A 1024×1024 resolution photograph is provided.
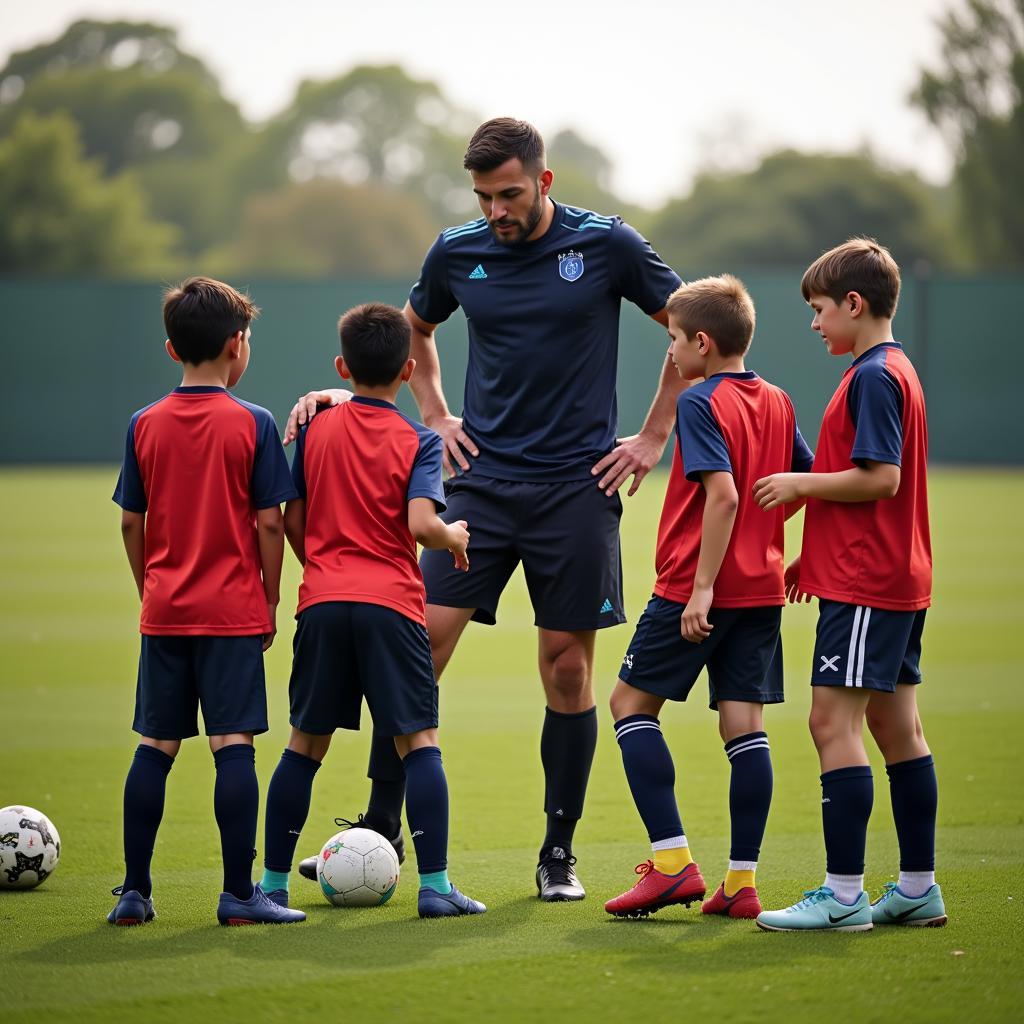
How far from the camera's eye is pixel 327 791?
640 centimetres

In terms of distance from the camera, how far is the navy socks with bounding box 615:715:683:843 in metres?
4.52

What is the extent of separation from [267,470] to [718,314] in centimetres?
136

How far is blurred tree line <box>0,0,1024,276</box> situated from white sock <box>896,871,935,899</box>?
55.0 m

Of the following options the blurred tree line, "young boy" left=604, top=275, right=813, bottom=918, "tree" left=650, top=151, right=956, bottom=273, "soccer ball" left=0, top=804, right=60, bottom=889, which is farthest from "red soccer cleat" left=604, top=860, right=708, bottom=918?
"tree" left=650, top=151, right=956, bottom=273

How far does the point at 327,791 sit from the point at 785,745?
2.18m

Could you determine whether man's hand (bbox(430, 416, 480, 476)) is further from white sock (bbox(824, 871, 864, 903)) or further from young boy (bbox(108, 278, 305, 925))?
white sock (bbox(824, 871, 864, 903))

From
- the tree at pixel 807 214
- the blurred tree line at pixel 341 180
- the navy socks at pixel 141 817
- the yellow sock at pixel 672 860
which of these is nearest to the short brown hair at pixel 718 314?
the yellow sock at pixel 672 860

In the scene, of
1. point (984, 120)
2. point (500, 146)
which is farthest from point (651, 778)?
point (984, 120)

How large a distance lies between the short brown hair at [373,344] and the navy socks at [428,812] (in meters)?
1.11

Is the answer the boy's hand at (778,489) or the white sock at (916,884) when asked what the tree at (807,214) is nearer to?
the boy's hand at (778,489)

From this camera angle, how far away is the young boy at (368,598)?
4.51 metres

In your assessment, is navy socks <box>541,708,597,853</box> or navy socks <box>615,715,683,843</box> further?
navy socks <box>541,708,597,853</box>

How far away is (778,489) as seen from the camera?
437 centimetres

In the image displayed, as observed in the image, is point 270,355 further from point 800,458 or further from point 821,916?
point 821,916
